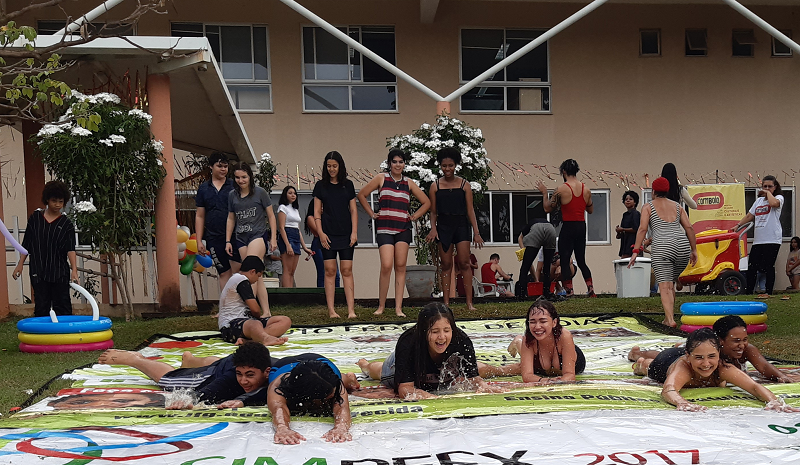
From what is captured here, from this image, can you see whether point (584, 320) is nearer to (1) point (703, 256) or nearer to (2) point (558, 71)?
(1) point (703, 256)

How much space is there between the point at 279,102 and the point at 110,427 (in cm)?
1255

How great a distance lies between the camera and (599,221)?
54.1ft

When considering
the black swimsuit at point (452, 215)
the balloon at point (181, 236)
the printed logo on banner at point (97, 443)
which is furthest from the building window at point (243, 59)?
the printed logo on banner at point (97, 443)

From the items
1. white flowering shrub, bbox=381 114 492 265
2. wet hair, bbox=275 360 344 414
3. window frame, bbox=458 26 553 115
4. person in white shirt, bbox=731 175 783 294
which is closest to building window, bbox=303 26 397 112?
window frame, bbox=458 26 553 115

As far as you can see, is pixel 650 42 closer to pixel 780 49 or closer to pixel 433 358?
pixel 780 49

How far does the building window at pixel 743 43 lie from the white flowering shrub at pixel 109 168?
13.0 meters

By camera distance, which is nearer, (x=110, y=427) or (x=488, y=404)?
(x=110, y=427)

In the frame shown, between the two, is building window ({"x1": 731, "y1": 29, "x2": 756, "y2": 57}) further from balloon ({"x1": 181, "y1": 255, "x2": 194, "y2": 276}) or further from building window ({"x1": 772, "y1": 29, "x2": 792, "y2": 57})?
balloon ({"x1": 181, "y1": 255, "x2": 194, "y2": 276})

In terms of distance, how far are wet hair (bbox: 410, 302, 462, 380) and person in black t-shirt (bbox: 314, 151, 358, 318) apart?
4.07 metres

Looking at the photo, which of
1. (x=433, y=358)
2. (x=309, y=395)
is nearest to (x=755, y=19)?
(x=433, y=358)

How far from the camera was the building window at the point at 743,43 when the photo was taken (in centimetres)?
1702

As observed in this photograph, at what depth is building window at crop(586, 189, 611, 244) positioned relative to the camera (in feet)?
53.9

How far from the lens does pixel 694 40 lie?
1695 centimetres

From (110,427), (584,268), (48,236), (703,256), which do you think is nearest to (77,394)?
(110,427)
